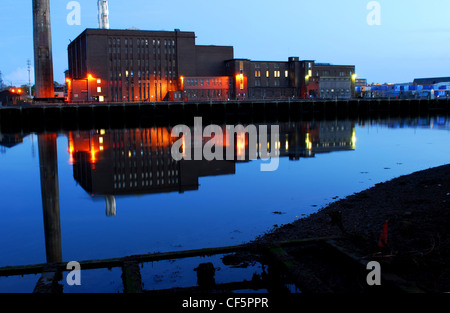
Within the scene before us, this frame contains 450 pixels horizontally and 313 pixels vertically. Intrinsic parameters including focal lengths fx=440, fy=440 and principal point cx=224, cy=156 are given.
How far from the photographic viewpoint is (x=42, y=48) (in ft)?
257

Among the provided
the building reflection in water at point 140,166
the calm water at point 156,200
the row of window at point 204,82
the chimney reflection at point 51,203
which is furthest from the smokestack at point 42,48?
the calm water at point 156,200

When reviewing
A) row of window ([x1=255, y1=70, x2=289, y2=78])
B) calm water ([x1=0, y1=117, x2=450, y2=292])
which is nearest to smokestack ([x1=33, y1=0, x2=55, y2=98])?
row of window ([x1=255, y1=70, x2=289, y2=78])

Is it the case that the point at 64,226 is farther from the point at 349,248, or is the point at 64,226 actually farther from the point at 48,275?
the point at 349,248

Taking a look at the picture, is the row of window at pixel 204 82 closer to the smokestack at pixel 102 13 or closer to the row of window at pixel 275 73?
the row of window at pixel 275 73

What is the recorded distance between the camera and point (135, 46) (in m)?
102

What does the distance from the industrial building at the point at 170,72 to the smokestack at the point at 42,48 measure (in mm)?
10638

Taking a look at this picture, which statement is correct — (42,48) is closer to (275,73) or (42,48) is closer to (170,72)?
(170,72)

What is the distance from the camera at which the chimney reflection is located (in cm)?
810

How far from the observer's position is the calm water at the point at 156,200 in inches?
326

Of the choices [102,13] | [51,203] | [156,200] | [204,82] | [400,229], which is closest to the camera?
[400,229]

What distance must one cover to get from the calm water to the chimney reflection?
4 cm

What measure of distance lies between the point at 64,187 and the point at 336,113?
70.0m

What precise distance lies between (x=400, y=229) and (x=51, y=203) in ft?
34.8

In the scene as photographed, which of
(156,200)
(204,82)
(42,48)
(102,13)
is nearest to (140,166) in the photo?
(156,200)
